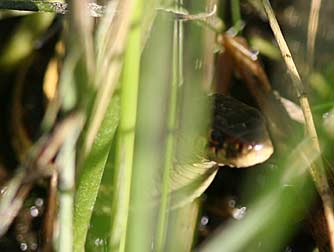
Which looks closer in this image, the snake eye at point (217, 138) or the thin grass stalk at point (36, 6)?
the thin grass stalk at point (36, 6)

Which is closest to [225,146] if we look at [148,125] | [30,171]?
[30,171]

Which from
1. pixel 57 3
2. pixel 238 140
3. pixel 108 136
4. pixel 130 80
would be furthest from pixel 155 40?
pixel 238 140

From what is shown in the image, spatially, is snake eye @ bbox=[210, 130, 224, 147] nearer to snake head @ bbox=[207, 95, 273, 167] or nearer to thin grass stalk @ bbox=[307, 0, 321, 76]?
snake head @ bbox=[207, 95, 273, 167]

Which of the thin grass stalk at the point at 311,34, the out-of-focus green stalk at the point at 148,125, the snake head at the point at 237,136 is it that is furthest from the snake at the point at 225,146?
the out-of-focus green stalk at the point at 148,125

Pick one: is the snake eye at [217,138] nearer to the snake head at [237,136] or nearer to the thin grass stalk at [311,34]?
the snake head at [237,136]

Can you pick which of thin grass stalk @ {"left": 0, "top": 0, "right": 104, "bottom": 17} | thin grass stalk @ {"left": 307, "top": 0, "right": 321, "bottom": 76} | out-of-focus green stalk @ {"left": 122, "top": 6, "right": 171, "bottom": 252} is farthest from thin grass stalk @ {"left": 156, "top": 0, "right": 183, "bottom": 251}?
thin grass stalk @ {"left": 307, "top": 0, "right": 321, "bottom": 76}

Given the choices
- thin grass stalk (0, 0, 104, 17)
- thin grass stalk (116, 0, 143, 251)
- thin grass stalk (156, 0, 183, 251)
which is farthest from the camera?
thin grass stalk (0, 0, 104, 17)

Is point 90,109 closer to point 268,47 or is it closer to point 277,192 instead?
point 277,192

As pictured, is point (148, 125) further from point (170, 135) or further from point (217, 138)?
point (217, 138)
